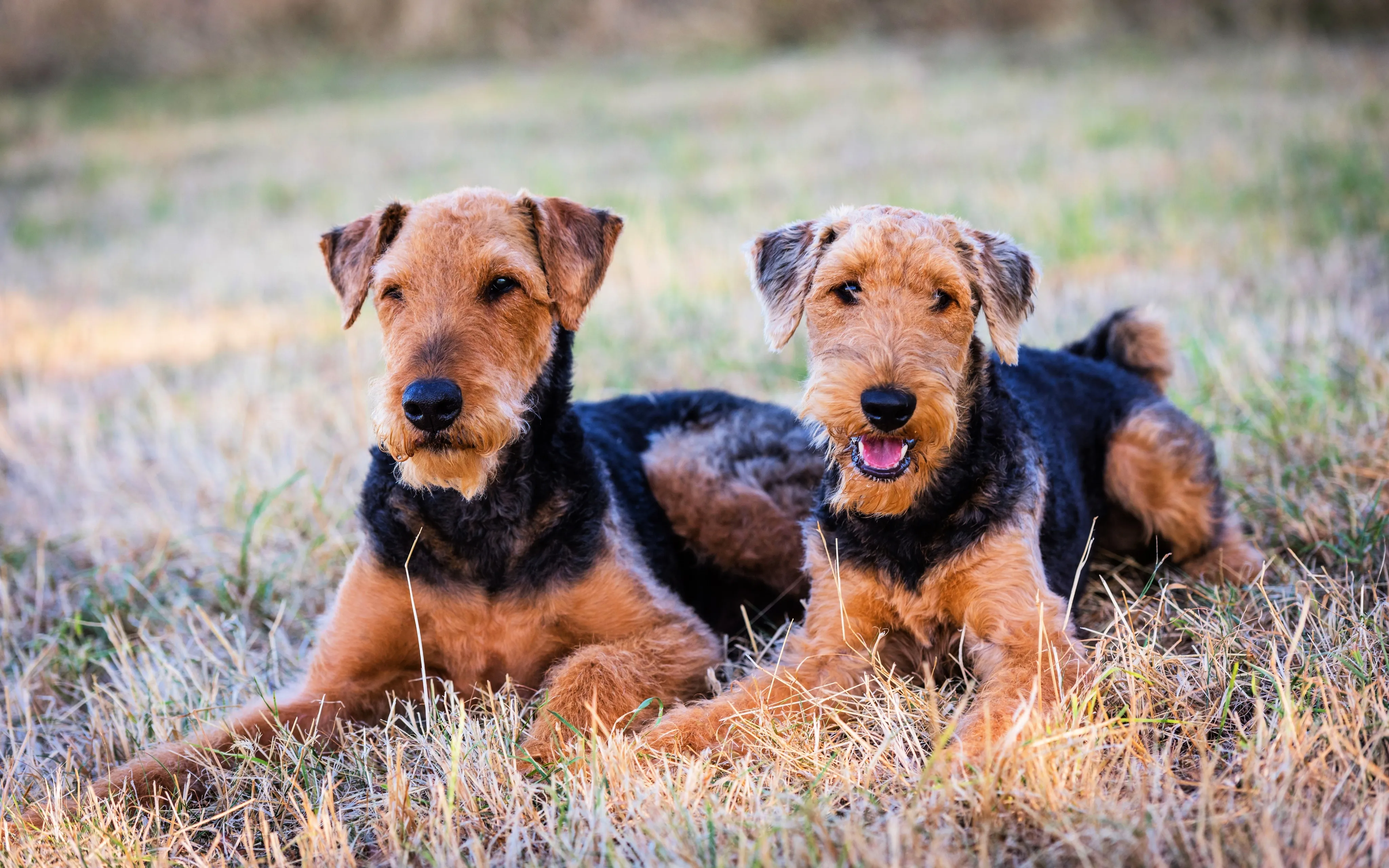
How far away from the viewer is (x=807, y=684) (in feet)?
10.7

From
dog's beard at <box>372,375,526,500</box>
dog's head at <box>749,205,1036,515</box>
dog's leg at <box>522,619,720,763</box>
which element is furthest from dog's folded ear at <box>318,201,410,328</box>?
dog's leg at <box>522,619,720,763</box>

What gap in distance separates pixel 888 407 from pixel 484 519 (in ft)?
4.61

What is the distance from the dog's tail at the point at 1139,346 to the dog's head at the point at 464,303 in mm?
2318

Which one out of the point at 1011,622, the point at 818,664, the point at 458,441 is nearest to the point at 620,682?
the point at 818,664

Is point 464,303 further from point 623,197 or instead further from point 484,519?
point 623,197

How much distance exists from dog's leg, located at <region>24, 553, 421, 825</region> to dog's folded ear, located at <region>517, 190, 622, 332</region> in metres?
1.08

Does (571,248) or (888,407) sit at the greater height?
(571,248)

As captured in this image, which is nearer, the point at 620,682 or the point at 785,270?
the point at 620,682

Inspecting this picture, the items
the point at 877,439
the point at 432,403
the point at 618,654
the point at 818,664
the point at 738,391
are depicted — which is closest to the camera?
the point at 877,439

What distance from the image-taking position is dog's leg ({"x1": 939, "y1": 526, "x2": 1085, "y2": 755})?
2.97 m

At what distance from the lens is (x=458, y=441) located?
3107mm

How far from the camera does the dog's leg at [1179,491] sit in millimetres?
3924

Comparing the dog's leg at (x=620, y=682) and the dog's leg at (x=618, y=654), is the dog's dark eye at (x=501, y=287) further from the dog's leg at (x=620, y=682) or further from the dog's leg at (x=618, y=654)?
the dog's leg at (x=620, y=682)

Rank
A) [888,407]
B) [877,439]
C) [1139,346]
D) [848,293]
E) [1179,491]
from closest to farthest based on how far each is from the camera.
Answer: [888,407]
[877,439]
[848,293]
[1179,491]
[1139,346]
